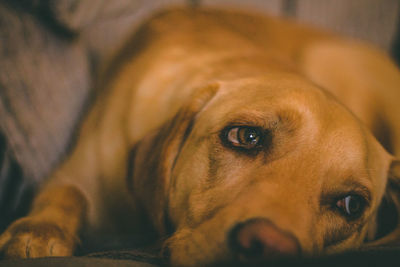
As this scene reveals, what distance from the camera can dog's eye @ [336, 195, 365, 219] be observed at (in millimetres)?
1145

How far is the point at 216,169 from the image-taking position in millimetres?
1108

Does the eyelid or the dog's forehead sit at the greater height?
the dog's forehead

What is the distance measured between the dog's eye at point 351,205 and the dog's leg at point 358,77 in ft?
3.26

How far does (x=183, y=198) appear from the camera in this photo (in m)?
1.12

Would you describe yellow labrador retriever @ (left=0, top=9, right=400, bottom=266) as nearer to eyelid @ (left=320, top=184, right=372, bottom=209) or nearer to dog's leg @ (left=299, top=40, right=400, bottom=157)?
eyelid @ (left=320, top=184, right=372, bottom=209)

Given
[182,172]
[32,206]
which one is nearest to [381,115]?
[182,172]

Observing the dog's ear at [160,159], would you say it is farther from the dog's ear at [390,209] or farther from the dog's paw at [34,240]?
the dog's ear at [390,209]

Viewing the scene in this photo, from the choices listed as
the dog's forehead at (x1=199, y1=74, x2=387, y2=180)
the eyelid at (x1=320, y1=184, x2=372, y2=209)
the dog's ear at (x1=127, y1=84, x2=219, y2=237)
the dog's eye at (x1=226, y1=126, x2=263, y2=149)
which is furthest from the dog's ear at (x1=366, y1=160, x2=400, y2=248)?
the dog's ear at (x1=127, y1=84, x2=219, y2=237)

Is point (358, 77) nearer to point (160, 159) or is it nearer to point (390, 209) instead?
point (390, 209)

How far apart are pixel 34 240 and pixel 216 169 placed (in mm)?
552

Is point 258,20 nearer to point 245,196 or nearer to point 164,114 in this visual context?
point 164,114

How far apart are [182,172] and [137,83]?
565mm

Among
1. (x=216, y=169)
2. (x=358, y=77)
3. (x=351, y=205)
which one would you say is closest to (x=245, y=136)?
(x=216, y=169)

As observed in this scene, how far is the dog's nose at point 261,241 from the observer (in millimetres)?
792
